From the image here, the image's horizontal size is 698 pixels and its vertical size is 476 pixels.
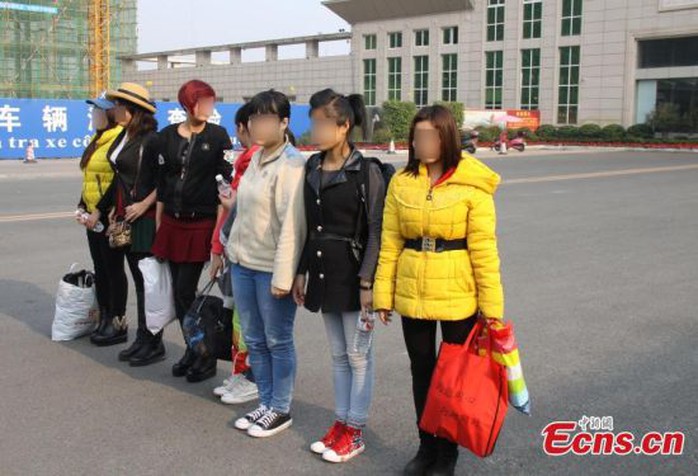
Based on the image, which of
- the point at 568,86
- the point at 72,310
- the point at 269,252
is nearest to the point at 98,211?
the point at 72,310

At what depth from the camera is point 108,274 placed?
17.9 ft

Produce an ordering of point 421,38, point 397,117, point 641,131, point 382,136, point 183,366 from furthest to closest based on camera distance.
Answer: point 421,38 < point 641,131 < point 397,117 < point 382,136 < point 183,366

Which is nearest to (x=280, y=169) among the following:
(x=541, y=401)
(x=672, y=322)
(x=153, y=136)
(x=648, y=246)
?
(x=153, y=136)

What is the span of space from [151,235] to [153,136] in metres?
0.68

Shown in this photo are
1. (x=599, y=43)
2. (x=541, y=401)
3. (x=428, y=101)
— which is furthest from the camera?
(x=428, y=101)

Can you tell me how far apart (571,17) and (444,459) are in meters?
50.4

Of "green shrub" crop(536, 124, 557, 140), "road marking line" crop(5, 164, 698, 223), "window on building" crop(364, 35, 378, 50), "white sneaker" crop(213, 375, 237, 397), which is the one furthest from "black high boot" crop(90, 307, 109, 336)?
"window on building" crop(364, 35, 378, 50)

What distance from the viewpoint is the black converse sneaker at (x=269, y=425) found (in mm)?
3910

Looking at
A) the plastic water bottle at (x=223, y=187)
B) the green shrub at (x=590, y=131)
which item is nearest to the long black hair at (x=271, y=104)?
the plastic water bottle at (x=223, y=187)

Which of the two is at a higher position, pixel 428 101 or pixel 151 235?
pixel 428 101

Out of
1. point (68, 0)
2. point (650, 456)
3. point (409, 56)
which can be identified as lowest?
point (650, 456)

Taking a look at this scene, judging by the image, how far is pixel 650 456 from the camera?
3703 mm

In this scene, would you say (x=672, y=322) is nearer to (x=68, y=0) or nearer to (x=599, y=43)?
(x=599, y=43)

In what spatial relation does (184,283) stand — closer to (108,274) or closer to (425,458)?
(108,274)
